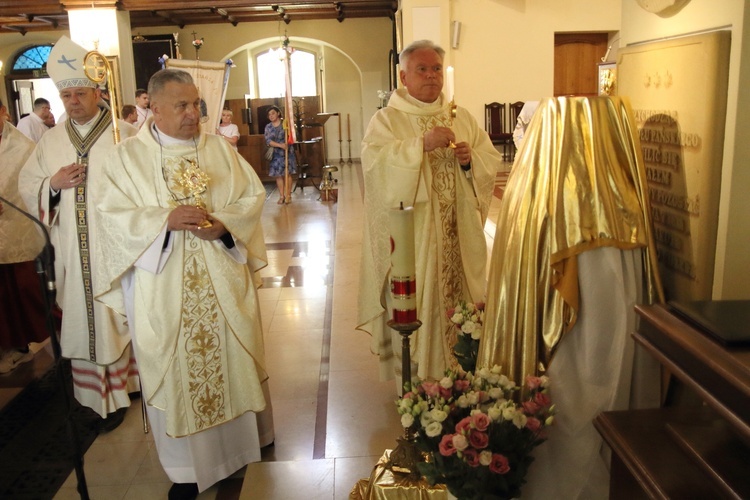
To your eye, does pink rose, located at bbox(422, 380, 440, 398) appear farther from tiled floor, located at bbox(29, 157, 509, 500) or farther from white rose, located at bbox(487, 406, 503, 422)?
tiled floor, located at bbox(29, 157, 509, 500)

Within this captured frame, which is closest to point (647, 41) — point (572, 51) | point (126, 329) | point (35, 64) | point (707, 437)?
point (707, 437)

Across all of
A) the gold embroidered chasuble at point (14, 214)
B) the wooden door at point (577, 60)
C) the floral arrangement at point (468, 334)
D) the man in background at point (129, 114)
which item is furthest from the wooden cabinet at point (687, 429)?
the wooden door at point (577, 60)

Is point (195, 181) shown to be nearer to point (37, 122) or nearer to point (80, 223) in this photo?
point (80, 223)

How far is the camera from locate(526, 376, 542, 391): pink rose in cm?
193

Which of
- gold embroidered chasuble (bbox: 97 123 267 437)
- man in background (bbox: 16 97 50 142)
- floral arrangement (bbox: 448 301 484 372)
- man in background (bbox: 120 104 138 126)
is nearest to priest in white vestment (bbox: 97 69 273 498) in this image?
gold embroidered chasuble (bbox: 97 123 267 437)

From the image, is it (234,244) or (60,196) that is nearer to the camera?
(234,244)

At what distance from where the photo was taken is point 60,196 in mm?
3869

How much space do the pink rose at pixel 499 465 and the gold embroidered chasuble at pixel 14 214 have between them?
3783 millimetres

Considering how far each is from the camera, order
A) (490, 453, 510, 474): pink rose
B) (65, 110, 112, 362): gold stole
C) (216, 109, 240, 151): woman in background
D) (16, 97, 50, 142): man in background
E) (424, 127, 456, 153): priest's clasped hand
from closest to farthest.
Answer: (490, 453, 510, 474): pink rose < (424, 127, 456, 153): priest's clasped hand < (65, 110, 112, 362): gold stole < (16, 97, 50, 142): man in background < (216, 109, 240, 151): woman in background

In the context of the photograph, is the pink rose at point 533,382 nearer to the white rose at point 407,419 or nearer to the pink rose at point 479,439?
the pink rose at point 479,439

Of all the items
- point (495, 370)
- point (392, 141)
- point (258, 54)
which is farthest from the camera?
point (258, 54)

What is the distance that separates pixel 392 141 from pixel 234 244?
0.96 m

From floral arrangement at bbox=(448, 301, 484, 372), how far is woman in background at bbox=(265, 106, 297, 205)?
385 inches

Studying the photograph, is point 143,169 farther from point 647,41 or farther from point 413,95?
point 647,41
